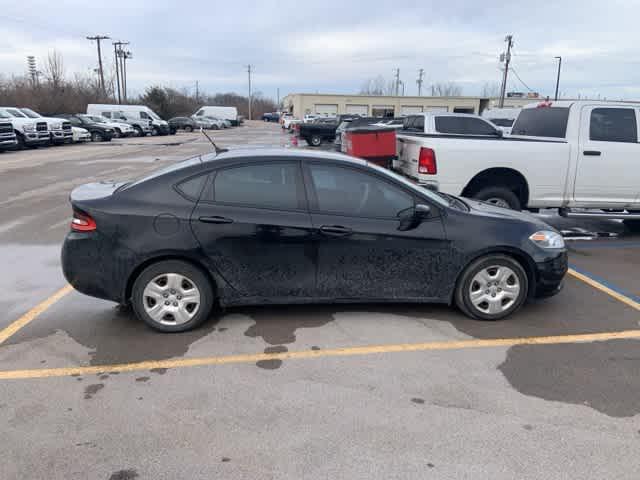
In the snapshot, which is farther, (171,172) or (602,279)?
(602,279)

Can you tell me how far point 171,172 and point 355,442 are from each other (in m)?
2.67

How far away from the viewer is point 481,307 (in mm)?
4520

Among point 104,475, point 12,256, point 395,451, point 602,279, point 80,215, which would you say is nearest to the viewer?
point 104,475

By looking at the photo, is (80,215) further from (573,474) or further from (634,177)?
(634,177)

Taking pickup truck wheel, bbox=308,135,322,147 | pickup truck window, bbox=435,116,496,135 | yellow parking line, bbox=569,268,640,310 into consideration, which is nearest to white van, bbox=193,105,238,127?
pickup truck wheel, bbox=308,135,322,147

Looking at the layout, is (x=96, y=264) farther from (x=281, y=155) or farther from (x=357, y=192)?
(x=357, y=192)

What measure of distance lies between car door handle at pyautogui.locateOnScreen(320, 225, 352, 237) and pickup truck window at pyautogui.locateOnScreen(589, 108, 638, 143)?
5.02m

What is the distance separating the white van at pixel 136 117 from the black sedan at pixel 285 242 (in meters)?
40.5

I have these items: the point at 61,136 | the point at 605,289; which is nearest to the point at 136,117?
the point at 61,136

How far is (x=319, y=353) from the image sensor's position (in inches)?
154

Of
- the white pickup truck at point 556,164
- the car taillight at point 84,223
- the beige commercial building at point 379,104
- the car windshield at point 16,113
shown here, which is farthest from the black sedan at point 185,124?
the car taillight at point 84,223

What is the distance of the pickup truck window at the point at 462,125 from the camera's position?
11.9 m

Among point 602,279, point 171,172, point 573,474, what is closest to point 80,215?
point 171,172

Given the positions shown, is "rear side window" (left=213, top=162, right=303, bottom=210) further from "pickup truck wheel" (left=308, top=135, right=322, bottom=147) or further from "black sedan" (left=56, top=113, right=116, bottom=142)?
"black sedan" (left=56, top=113, right=116, bottom=142)
